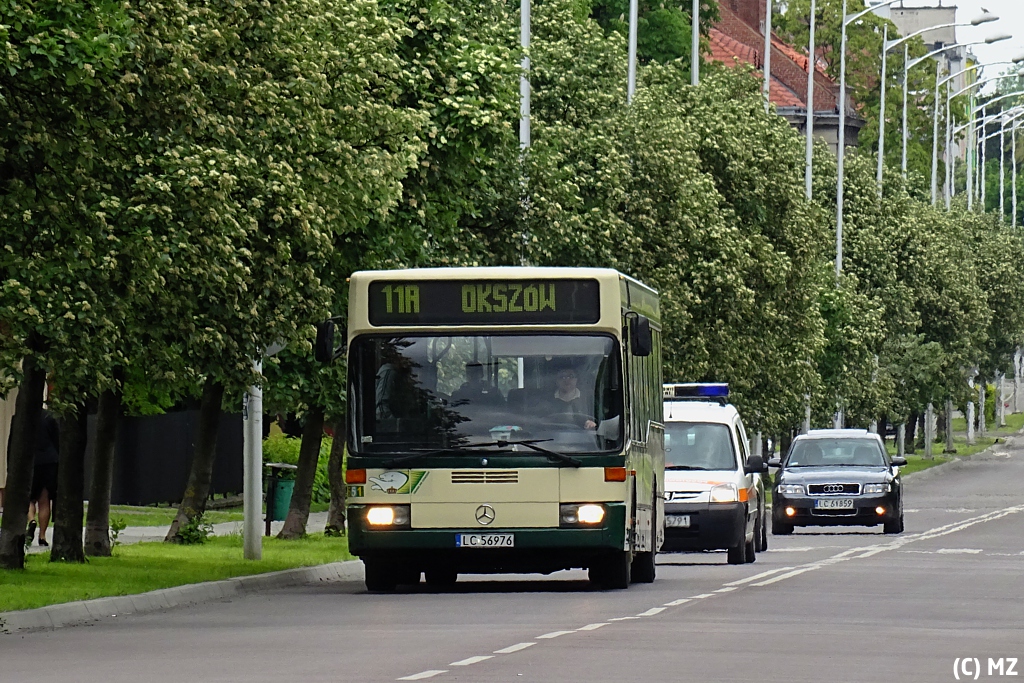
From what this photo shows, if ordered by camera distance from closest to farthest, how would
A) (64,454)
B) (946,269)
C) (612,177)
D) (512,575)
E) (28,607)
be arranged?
(28,607) < (64,454) < (512,575) < (612,177) < (946,269)

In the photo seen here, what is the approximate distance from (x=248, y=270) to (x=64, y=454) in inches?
191

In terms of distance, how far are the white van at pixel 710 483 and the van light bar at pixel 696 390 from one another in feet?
0.83

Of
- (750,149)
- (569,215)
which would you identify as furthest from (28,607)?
(750,149)

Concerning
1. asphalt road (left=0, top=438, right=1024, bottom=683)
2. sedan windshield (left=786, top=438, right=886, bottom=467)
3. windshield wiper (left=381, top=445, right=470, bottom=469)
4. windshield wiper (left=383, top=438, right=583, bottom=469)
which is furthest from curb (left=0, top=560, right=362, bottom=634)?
sedan windshield (left=786, top=438, right=886, bottom=467)

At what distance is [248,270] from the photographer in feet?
67.7

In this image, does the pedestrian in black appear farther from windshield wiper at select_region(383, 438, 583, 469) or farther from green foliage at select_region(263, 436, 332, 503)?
green foliage at select_region(263, 436, 332, 503)

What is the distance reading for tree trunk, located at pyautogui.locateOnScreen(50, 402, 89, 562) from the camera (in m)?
24.1

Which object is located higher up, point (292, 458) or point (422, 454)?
point (292, 458)

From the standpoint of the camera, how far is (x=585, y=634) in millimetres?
16344

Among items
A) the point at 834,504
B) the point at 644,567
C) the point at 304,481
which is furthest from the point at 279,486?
the point at 644,567

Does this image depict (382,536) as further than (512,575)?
No

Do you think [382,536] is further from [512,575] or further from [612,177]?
[612,177]

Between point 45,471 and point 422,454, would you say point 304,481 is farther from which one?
point 422,454

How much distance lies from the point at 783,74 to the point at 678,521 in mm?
86009
